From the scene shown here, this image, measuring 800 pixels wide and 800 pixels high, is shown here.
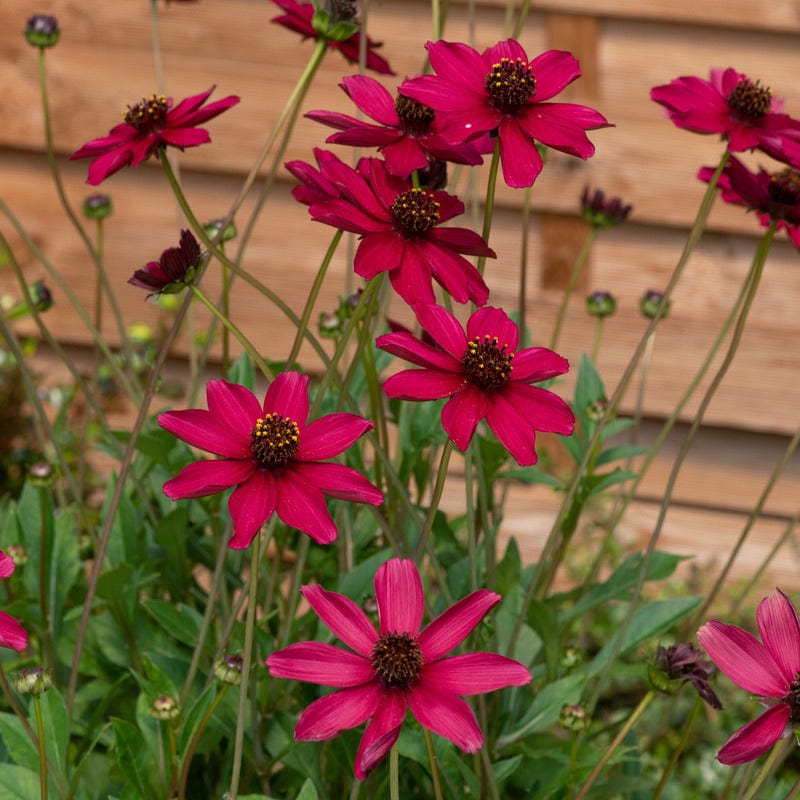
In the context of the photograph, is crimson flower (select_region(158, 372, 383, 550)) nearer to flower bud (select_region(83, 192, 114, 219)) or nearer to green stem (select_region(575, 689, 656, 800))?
green stem (select_region(575, 689, 656, 800))

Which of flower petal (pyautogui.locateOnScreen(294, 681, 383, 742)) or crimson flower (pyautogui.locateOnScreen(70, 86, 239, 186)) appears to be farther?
crimson flower (pyautogui.locateOnScreen(70, 86, 239, 186))

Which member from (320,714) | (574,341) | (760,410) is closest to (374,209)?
(320,714)

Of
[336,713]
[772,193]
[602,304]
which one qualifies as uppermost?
[772,193]

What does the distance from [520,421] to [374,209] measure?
0.15 metres

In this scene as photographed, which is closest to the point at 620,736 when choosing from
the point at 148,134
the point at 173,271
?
the point at 173,271

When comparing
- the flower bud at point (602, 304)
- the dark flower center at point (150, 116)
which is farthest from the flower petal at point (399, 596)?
the flower bud at point (602, 304)

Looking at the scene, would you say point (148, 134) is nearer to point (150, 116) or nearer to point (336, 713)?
point (150, 116)

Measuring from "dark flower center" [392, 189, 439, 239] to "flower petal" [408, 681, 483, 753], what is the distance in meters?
0.26

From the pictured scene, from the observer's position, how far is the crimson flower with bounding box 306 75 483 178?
0.66 m

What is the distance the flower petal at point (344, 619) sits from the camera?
53cm

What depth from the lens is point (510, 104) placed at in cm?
65

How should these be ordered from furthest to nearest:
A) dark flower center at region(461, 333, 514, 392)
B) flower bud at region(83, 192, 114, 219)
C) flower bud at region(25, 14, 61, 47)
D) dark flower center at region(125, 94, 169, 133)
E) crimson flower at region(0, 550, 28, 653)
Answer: flower bud at region(83, 192, 114, 219) < flower bud at region(25, 14, 61, 47) < dark flower center at region(125, 94, 169, 133) < dark flower center at region(461, 333, 514, 392) < crimson flower at region(0, 550, 28, 653)

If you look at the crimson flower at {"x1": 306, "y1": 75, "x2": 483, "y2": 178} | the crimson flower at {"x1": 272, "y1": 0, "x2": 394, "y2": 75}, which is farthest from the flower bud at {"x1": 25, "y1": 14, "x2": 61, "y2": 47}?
the crimson flower at {"x1": 306, "y1": 75, "x2": 483, "y2": 178}

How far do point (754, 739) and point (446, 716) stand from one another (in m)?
0.13
